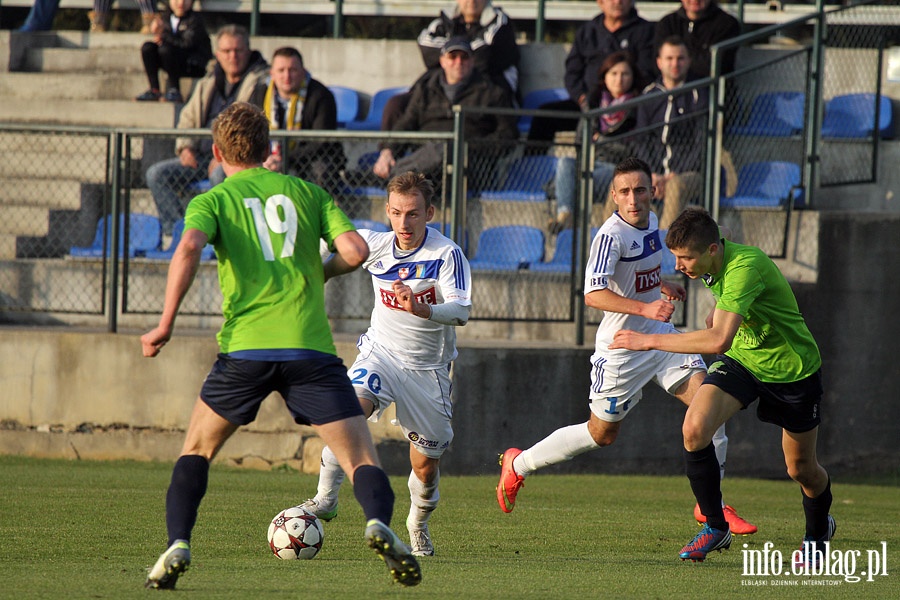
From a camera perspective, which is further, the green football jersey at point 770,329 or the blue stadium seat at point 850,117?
the blue stadium seat at point 850,117

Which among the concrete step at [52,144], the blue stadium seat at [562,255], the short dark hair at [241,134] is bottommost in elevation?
the blue stadium seat at [562,255]

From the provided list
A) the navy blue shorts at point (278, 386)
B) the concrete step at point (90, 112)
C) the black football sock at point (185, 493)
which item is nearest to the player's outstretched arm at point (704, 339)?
the navy blue shorts at point (278, 386)

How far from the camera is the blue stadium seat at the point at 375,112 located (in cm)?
1387

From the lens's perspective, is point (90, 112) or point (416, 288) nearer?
point (416, 288)

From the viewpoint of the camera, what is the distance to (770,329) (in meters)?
6.80

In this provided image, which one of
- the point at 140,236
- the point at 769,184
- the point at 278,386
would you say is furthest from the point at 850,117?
the point at 278,386

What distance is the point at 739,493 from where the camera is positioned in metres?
10.4

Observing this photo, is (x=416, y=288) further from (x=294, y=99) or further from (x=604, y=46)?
(x=604, y=46)

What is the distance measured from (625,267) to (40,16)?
10.8 m

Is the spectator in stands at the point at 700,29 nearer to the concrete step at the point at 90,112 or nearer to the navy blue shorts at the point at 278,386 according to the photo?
the concrete step at the point at 90,112

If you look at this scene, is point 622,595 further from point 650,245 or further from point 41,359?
point 41,359

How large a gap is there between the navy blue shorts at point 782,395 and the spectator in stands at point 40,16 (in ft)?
39.1

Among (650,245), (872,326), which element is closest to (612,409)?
(650,245)

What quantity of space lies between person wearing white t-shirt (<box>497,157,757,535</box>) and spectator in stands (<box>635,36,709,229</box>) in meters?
3.00
